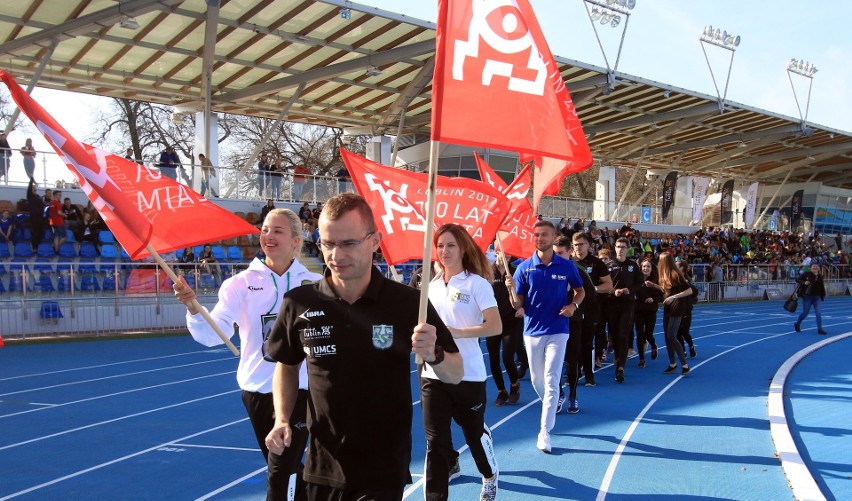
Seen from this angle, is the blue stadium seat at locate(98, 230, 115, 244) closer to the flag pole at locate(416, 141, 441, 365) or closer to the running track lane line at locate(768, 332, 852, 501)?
the running track lane line at locate(768, 332, 852, 501)

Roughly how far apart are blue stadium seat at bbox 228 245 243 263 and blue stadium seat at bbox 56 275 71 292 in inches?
200

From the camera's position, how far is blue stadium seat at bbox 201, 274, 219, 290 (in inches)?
760

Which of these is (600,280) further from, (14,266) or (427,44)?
(427,44)

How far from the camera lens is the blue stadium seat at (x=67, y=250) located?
64.4 feet

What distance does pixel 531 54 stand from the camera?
4047mm

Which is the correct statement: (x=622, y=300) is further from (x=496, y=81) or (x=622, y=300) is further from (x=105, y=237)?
(x=105, y=237)

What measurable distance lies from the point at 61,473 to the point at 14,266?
38.0 feet

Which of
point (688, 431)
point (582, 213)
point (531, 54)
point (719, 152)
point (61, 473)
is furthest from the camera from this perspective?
point (719, 152)

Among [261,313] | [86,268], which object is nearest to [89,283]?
[86,268]

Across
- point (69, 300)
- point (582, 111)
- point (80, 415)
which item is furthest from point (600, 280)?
point (582, 111)

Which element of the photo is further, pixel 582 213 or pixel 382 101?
pixel 582 213

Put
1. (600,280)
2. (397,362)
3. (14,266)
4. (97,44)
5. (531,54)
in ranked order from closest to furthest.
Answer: (397,362)
(531,54)
(600,280)
(14,266)
(97,44)

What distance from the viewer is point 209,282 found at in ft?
63.8

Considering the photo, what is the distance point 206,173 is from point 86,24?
20.2 ft
